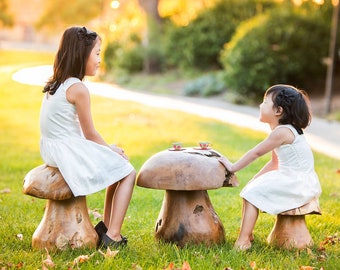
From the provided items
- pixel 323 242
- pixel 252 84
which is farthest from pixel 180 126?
pixel 323 242

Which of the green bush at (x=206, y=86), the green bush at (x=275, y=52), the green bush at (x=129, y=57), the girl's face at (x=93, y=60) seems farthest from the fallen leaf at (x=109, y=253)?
the green bush at (x=129, y=57)

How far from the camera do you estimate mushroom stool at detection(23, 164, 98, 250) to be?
439 centimetres

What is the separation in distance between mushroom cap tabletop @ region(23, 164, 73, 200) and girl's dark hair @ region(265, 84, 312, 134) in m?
1.62

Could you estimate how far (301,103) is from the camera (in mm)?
4699

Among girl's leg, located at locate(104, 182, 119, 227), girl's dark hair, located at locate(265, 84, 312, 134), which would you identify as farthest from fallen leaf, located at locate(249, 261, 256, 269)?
girl's leg, located at locate(104, 182, 119, 227)

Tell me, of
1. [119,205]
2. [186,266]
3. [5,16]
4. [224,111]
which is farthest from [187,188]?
[5,16]

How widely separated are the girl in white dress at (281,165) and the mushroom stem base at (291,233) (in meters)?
0.17

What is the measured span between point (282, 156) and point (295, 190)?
0.90ft

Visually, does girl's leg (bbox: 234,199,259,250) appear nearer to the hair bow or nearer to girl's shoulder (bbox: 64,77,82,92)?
girl's shoulder (bbox: 64,77,82,92)

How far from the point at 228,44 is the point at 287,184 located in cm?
1374

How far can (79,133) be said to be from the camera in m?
4.59

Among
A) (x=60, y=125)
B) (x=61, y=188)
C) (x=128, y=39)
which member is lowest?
(x=128, y=39)

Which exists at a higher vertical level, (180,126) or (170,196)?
(170,196)

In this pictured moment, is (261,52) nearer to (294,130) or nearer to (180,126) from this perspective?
(180,126)
